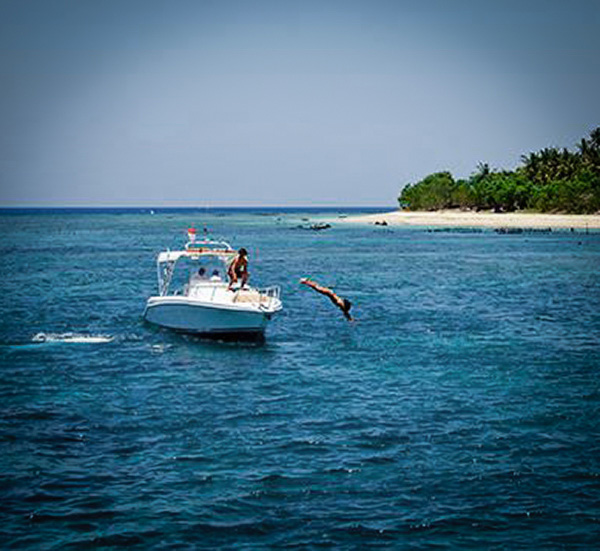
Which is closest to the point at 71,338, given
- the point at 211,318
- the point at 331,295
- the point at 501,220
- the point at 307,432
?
the point at 211,318

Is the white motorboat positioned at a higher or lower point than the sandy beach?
lower

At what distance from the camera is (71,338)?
2883 cm

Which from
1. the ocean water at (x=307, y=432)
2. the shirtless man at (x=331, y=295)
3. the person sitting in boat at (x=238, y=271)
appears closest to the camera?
the ocean water at (x=307, y=432)

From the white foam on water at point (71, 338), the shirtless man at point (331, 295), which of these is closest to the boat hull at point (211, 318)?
the shirtless man at point (331, 295)

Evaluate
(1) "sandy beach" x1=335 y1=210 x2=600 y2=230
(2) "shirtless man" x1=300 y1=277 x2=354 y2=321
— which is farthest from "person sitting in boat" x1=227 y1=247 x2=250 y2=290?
(1) "sandy beach" x1=335 y1=210 x2=600 y2=230

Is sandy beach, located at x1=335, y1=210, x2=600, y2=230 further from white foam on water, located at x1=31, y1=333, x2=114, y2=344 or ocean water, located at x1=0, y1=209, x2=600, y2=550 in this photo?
white foam on water, located at x1=31, y1=333, x2=114, y2=344

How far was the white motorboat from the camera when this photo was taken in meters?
26.7

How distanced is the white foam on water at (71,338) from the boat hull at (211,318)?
2405 millimetres

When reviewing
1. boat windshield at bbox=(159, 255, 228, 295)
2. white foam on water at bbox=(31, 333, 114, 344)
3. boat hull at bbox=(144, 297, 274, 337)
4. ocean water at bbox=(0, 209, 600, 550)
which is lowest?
ocean water at bbox=(0, 209, 600, 550)

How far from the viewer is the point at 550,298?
139 feet

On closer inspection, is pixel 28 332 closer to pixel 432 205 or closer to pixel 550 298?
pixel 550 298

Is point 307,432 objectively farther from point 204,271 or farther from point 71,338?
point 71,338

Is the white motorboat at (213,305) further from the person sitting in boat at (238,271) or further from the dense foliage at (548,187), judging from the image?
the dense foliage at (548,187)

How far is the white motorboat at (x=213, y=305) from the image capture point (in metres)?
26.7
